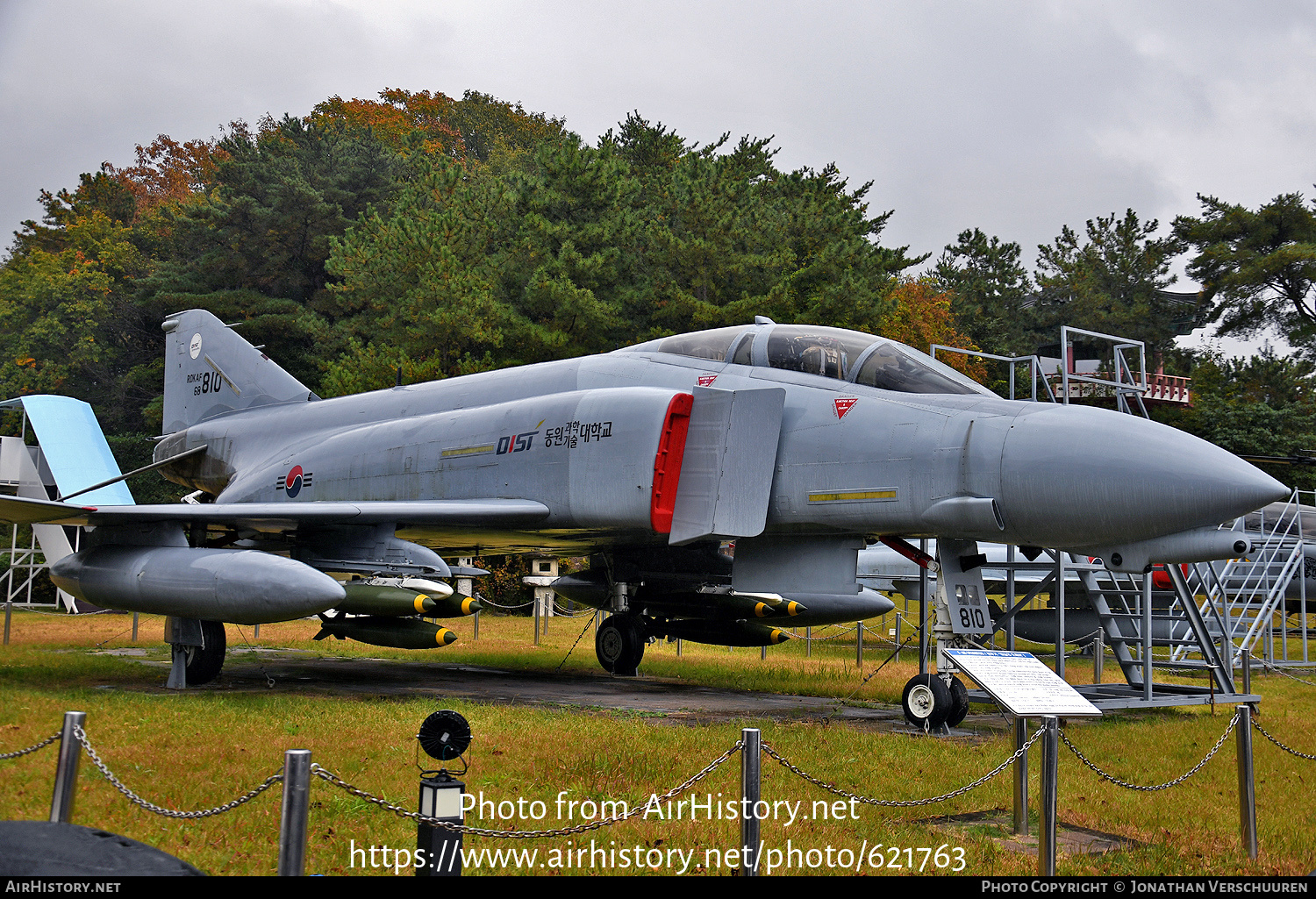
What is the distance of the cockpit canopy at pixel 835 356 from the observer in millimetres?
8352

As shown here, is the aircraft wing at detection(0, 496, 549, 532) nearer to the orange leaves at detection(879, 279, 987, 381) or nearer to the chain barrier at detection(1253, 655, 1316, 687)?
the chain barrier at detection(1253, 655, 1316, 687)

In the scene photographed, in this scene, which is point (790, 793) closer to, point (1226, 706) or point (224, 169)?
point (1226, 706)

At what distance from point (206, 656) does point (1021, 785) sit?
788 centimetres

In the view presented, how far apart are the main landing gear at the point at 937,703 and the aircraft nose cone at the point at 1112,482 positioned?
1.31 meters

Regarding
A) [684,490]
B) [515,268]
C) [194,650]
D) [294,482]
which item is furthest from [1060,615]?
[515,268]

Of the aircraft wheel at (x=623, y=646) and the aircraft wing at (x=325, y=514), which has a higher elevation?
the aircraft wing at (x=325, y=514)

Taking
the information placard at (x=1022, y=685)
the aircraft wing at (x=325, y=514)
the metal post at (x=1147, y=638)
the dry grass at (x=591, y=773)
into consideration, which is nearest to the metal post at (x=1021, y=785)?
the information placard at (x=1022, y=685)

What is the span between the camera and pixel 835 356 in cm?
877

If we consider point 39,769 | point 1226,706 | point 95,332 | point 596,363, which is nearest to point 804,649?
point 1226,706

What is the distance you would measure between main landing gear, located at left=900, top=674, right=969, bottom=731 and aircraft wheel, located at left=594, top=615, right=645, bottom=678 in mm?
5024

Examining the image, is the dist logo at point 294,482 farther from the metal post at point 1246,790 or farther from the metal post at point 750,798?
the metal post at point 1246,790

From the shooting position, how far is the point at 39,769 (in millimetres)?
4973

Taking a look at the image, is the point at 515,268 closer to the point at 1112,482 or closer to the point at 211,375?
the point at 211,375

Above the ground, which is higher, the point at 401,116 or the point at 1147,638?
the point at 401,116
